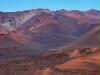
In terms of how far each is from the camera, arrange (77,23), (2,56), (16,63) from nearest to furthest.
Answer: (16,63) → (2,56) → (77,23)

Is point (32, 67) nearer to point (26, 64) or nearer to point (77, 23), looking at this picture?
point (26, 64)

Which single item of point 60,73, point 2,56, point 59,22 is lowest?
point 60,73

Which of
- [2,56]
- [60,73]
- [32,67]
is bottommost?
[60,73]

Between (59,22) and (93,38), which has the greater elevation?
(59,22)

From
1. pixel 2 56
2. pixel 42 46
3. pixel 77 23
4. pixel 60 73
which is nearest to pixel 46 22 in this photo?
pixel 77 23

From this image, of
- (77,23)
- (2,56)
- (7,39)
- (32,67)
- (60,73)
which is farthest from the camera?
(77,23)

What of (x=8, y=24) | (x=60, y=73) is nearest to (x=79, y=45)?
(x=60, y=73)

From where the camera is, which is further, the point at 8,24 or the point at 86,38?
the point at 8,24

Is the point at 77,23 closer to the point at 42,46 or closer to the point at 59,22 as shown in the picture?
the point at 59,22

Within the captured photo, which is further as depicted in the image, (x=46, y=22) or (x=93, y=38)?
(x=46, y=22)
